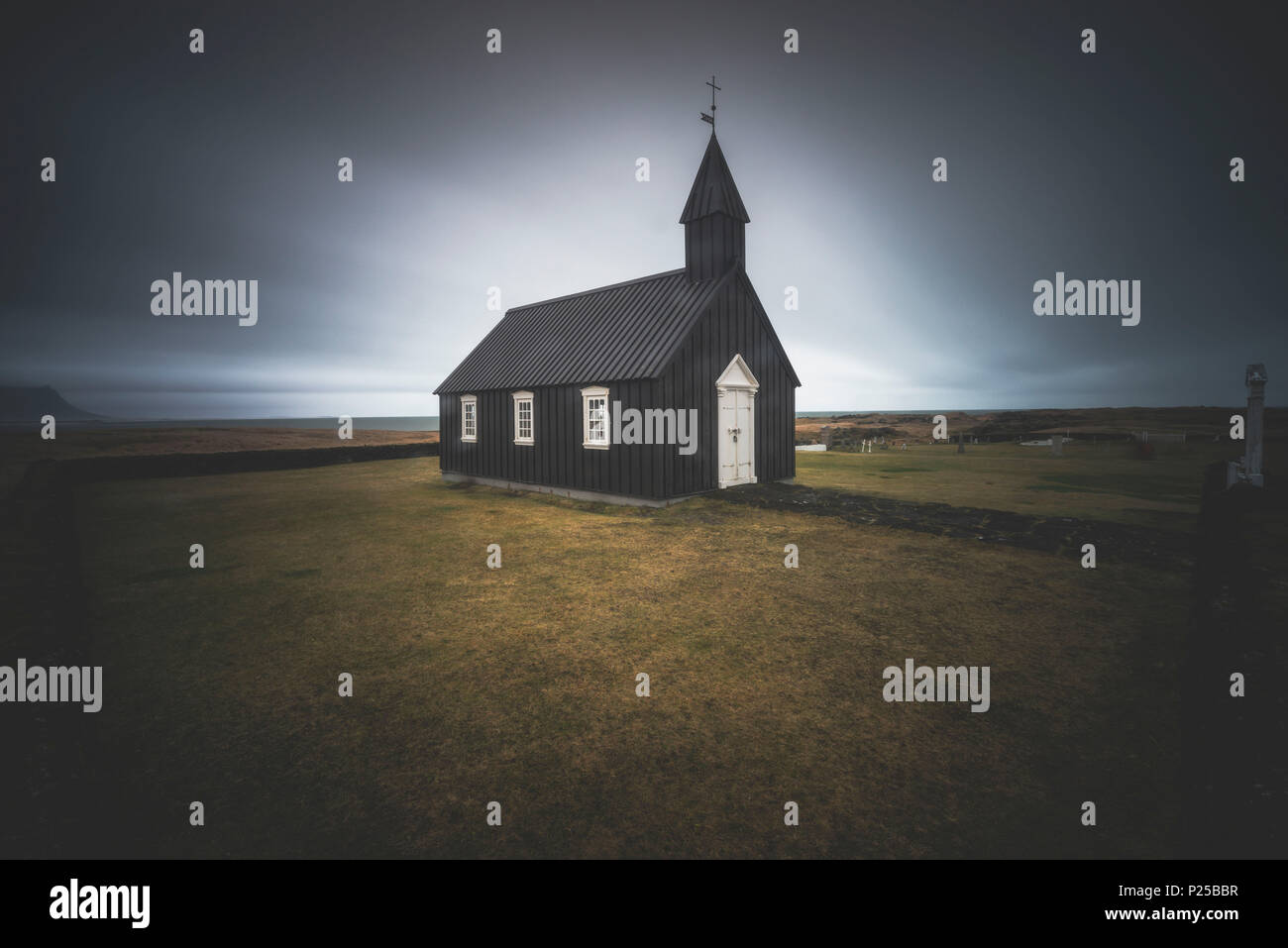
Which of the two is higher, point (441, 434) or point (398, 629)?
point (441, 434)

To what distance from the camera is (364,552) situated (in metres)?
10.5

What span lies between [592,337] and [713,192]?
20.8 ft

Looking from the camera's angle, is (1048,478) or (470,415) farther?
(470,415)

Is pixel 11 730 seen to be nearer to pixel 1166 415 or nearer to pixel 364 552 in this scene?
pixel 364 552

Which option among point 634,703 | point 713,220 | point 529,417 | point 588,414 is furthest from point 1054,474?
Answer: point 634,703

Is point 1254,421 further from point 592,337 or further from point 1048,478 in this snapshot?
point 592,337

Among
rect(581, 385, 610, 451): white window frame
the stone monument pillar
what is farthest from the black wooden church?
the stone monument pillar

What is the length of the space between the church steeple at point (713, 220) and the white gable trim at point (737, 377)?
3041 millimetres

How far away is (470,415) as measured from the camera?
21.8 m

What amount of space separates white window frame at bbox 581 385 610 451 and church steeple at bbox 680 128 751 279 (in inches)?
215

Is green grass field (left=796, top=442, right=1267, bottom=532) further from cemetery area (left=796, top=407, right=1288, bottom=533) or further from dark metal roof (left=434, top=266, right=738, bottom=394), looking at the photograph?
dark metal roof (left=434, top=266, right=738, bottom=394)

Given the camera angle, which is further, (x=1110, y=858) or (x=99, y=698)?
(x=99, y=698)
